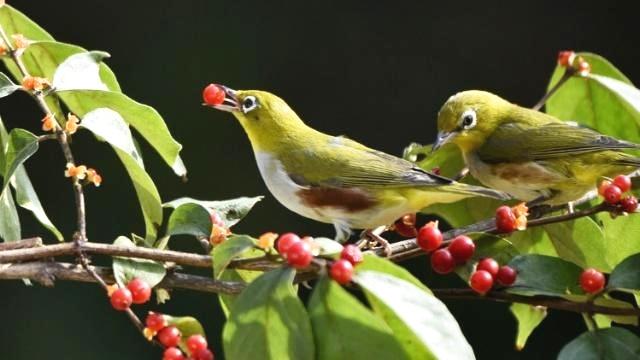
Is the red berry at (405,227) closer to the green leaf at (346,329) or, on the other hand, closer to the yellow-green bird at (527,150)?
the yellow-green bird at (527,150)

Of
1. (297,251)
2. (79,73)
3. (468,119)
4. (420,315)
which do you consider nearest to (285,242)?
(297,251)

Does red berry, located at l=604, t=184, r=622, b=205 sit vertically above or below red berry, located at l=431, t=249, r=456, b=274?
above

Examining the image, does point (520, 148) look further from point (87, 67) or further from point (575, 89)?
point (87, 67)

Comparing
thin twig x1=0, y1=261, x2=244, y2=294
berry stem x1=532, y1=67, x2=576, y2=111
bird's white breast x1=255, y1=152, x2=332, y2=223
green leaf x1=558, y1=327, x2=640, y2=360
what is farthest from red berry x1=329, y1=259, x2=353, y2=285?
berry stem x1=532, y1=67, x2=576, y2=111

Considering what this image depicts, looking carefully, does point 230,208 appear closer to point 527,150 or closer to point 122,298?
point 122,298

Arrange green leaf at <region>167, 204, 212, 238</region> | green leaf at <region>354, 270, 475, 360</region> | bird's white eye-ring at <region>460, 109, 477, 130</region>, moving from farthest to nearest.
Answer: bird's white eye-ring at <region>460, 109, 477, 130</region> < green leaf at <region>167, 204, 212, 238</region> < green leaf at <region>354, 270, 475, 360</region>

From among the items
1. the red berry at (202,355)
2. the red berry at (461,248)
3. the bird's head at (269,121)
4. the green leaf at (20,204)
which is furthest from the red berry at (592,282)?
the bird's head at (269,121)

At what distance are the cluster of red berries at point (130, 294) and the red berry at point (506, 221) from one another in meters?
0.36

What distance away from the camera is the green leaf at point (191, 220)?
103cm

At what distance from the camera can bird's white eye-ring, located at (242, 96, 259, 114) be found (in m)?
1.39

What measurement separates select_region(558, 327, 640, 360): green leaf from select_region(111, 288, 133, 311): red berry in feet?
1.23

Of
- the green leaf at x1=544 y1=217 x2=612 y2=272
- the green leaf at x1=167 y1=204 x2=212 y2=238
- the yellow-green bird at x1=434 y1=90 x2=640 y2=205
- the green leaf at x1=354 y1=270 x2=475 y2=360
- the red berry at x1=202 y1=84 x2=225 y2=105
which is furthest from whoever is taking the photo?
the yellow-green bird at x1=434 y1=90 x2=640 y2=205

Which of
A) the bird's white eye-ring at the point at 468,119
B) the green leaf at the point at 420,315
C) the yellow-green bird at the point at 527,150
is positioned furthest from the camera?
the bird's white eye-ring at the point at 468,119

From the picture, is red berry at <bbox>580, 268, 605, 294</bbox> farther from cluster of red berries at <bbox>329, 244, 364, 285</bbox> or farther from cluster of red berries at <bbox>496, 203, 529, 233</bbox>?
cluster of red berries at <bbox>329, 244, 364, 285</bbox>
